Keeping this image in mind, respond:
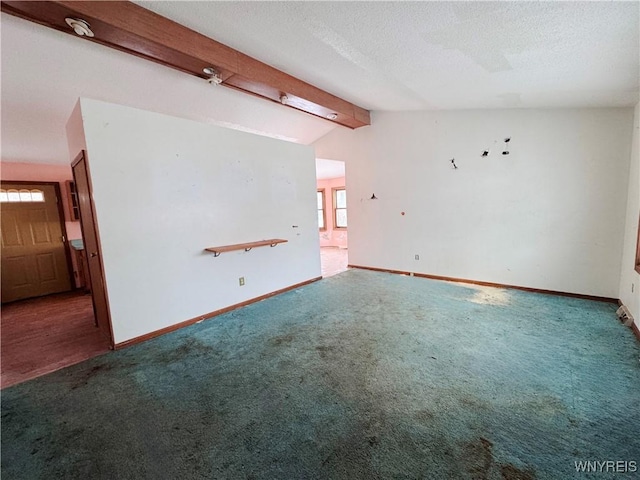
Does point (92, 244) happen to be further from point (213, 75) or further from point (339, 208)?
point (339, 208)

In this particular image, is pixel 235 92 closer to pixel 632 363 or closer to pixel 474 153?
pixel 474 153

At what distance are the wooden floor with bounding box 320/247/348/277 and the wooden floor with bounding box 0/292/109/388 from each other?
12.6 feet

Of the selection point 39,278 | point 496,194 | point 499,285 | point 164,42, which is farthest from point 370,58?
point 39,278

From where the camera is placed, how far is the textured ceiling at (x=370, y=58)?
6.49 feet

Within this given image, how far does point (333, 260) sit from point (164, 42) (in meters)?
5.65

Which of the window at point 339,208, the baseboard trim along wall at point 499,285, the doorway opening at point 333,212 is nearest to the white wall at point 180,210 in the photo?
the baseboard trim along wall at point 499,285

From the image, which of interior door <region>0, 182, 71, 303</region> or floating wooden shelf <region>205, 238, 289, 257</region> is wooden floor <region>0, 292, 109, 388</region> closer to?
interior door <region>0, 182, 71, 303</region>

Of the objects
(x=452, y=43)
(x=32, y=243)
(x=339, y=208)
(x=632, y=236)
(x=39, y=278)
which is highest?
(x=452, y=43)

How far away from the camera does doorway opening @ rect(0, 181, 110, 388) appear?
11.0ft

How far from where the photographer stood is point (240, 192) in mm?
4020

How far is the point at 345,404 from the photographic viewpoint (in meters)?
1.99

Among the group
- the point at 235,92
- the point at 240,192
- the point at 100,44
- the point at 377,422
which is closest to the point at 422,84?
the point at 235,92

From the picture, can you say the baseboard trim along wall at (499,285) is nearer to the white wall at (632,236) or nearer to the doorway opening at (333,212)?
the white wall at (632,236)

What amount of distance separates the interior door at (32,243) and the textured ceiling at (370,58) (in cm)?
109
